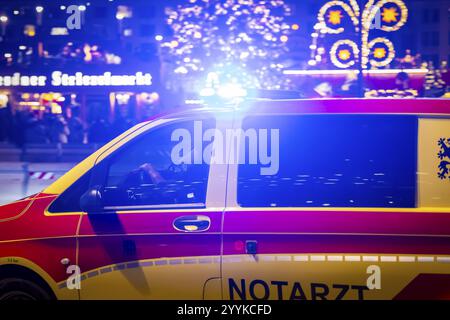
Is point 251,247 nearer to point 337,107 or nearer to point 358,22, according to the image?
point 337,107

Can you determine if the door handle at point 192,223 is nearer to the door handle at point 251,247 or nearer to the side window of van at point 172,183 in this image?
the side window of van at point 172,183

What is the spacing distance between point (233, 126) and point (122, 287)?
1.21 meters

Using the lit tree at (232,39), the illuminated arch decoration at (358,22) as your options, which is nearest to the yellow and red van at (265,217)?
the illuminated arch decoration at (358,22)

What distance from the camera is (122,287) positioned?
4.25 m

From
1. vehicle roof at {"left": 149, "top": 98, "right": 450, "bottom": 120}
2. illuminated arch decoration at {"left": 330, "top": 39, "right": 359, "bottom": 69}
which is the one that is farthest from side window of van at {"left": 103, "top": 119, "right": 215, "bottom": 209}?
illuminated arch decoration at {"left": 330, "top": 39, "right": 359, "bottom": 69}

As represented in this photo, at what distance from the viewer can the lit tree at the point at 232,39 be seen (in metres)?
32.9

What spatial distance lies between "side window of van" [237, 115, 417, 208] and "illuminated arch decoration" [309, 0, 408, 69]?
9896 millimetres

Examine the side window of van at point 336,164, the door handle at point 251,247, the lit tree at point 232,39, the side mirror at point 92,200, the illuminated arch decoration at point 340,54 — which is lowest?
the door handle at point 251,247

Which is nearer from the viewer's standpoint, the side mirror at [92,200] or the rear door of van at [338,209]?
the rear door of van at [338,209]

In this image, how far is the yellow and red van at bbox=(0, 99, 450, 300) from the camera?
401 cm

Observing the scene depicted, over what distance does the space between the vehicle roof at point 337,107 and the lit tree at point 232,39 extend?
27.7 m

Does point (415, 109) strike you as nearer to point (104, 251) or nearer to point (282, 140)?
point (282, 140)

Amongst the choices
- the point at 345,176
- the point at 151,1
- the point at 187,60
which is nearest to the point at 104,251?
the point at 345,176

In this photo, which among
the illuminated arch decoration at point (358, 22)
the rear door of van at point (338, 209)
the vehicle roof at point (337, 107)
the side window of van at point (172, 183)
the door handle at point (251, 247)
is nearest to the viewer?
the rear door of van at point (338, 209)
